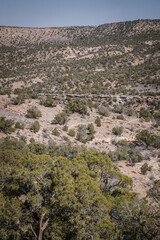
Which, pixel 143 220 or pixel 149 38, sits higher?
pixel 149 38

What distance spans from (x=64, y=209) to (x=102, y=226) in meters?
1.62

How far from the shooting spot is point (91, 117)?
1060 inches

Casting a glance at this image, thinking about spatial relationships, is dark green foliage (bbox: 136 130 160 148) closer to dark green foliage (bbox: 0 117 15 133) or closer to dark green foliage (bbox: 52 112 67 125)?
dark green foliage (bbox: 52 112 67 125)

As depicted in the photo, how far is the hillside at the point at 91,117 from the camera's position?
6945 mm

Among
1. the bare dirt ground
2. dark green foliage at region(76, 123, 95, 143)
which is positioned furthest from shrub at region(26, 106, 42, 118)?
dark green foliage at region(76, 123, 95, 143)

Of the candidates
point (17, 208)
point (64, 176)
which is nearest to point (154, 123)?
point (64, 176)

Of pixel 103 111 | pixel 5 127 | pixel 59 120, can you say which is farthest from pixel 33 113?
pixel 103 111

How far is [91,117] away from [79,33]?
88.2 metres

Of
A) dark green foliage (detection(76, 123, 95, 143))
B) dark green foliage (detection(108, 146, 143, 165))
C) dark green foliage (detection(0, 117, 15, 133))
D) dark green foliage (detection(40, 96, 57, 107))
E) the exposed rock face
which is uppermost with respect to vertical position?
the exposed rock face

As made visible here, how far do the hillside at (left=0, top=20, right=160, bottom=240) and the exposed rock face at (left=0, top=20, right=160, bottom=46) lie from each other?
110cm

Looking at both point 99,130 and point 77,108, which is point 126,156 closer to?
point 99,130

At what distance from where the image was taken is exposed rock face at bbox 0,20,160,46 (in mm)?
79312

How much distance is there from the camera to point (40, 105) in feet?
91.9

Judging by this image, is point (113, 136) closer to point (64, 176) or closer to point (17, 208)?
point (64, 176)
